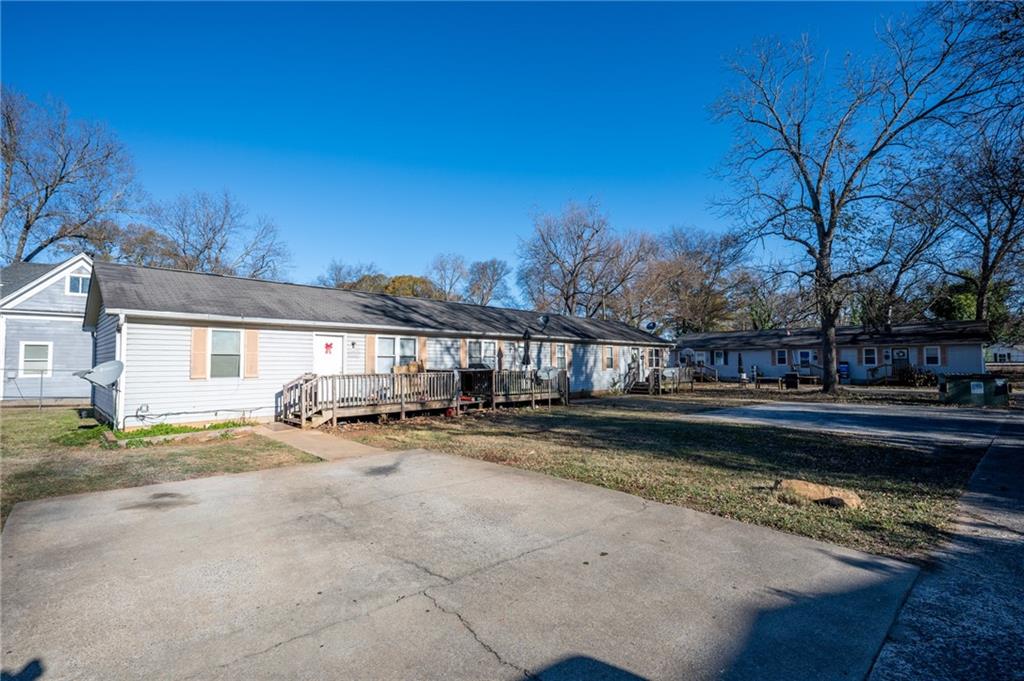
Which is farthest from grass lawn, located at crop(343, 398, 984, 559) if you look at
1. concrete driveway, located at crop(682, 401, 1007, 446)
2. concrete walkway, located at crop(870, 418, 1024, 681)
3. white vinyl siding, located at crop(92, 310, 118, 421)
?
white vinyl siding, located at crop(92, 310, 118, 421)

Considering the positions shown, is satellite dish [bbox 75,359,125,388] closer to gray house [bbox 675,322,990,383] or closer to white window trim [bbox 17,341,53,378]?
white window trim [bbox 17,341,53,378]

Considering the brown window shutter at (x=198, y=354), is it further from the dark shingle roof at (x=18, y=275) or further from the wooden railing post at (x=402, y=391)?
the dark shingle roof at (x=18, y=275)

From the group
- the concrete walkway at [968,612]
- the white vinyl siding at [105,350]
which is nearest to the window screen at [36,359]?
the white vinyl siding at [105,350]

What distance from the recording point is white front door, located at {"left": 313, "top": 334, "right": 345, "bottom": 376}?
13.7m

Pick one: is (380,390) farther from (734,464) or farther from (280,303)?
(734,464)

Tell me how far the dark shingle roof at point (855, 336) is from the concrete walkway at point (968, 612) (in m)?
28.4

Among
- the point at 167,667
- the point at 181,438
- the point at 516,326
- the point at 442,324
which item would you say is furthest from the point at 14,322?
the point at 167,667

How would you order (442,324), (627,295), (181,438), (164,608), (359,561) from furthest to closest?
(627,295)
(442,324)
(181,438)
(359,561)
(164,608)

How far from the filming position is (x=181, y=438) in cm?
1010

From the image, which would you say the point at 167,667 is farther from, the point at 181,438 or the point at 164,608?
the point at 181,438

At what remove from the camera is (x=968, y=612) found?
3262 millimetres

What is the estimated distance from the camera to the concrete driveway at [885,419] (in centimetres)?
1094

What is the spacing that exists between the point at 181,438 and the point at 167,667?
8.81 meters

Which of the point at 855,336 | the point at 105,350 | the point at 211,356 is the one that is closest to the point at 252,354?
the point at 211,356
